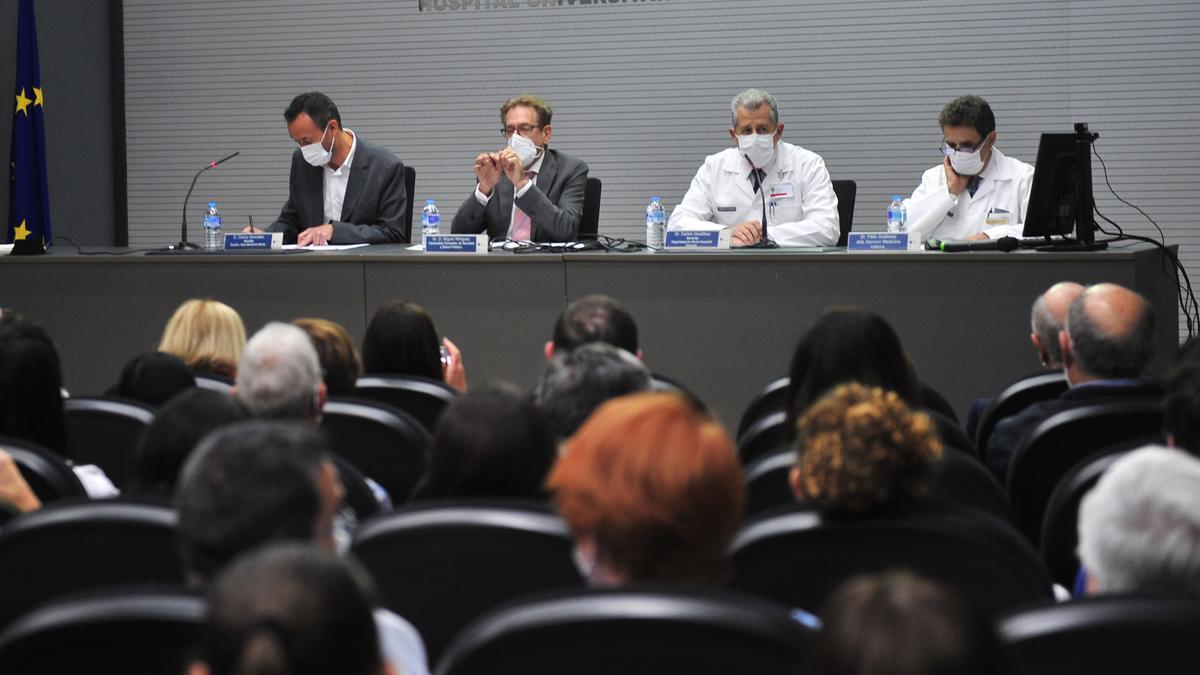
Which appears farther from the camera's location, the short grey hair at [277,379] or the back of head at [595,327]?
the back of head at [595,327]

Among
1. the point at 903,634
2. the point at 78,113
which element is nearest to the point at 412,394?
the point at 903,634

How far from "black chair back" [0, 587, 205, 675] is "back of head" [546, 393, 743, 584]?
45cm

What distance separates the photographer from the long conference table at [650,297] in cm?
496

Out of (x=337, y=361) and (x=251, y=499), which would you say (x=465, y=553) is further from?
(x=337, y=361)

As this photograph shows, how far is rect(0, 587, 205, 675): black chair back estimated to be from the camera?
135cm

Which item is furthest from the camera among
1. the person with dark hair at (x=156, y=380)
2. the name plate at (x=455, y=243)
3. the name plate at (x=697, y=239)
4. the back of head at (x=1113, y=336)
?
the name plate at (x=455, y=243)

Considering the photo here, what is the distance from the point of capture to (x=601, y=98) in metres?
8.05

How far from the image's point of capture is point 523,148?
6145mm

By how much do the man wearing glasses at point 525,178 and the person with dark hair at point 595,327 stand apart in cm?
266

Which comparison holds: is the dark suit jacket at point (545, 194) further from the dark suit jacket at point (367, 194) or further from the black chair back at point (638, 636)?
the black chair back at point (638, 636)

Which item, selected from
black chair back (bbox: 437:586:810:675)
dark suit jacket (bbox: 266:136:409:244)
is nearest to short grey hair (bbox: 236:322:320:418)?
black chair back (bbox: 437:586:810:675)

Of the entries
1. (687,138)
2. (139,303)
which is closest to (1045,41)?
(687,138)

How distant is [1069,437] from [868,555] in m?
1.00

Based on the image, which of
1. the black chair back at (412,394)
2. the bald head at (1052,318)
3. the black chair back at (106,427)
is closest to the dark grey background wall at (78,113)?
the black chair back at (412,394)
